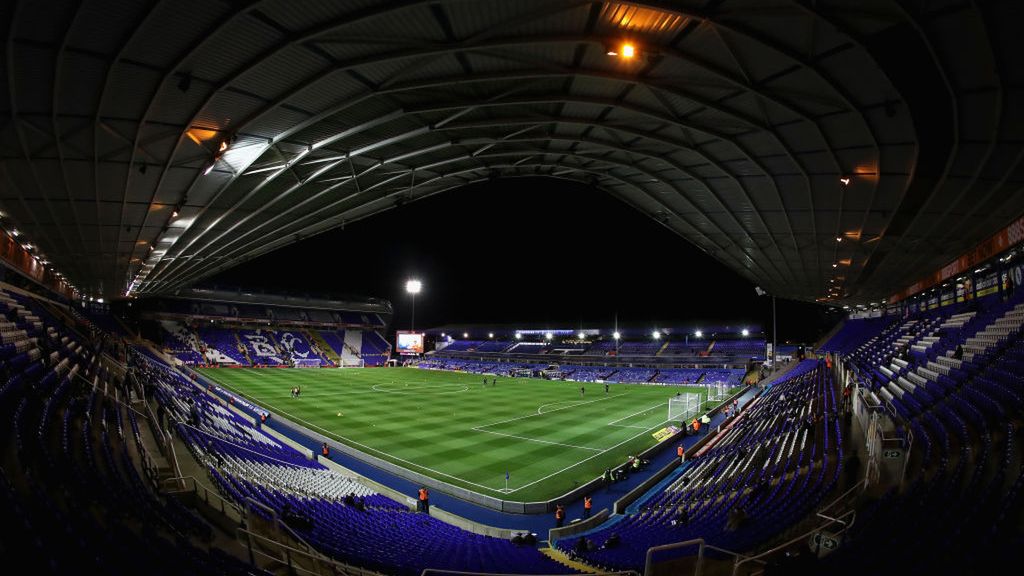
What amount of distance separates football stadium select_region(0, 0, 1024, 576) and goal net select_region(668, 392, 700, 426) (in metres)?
0.72

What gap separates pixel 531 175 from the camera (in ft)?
73.4

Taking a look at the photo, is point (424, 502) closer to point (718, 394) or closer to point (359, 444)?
point (359, 444)

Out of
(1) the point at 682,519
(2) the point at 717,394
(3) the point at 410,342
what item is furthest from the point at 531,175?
(3) the point at 410,342

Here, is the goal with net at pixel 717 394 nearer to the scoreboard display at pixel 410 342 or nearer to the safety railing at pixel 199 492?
the safety railing at pixel 199 492

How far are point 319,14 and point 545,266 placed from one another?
8195 centimetres

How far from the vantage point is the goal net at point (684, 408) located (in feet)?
117

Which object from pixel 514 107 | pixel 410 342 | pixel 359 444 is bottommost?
pixel 359 444

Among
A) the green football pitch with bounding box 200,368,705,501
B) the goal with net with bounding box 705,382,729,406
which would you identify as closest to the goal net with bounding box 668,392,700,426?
the green football pitch with bounding box 200,368,705,501

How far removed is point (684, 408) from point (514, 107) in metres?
32.5

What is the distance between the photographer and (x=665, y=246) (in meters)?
69.4

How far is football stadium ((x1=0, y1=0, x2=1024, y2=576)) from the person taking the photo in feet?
24.6

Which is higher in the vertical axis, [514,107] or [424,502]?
[514,107]

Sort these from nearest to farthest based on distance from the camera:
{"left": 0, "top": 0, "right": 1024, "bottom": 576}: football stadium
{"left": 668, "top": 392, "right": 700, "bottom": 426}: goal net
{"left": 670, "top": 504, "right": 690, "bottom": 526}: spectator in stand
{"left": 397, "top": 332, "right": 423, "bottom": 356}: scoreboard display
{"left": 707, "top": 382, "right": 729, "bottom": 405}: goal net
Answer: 1. {"left": 0, "top": 0, "right": 1024, "bottom": 576}: football stadium
2. {"left": 670, "top": 504, "right": 690, "bottom": 526}: spectator in stand
3. {"left": 668, "top": 392, "right": 700, "bottom": 426}: goal net
4. {"left": 707, "top": 382, "right": 729, "bottom": 405}: goal net
5. {"left": 397, "top": 332, "right": 423, "bottom": 356}: scoreboard display

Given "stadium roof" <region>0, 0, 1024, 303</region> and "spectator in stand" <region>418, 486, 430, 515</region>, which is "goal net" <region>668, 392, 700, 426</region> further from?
"spectator in stand" <region>418, 486, 430, 515</region>
